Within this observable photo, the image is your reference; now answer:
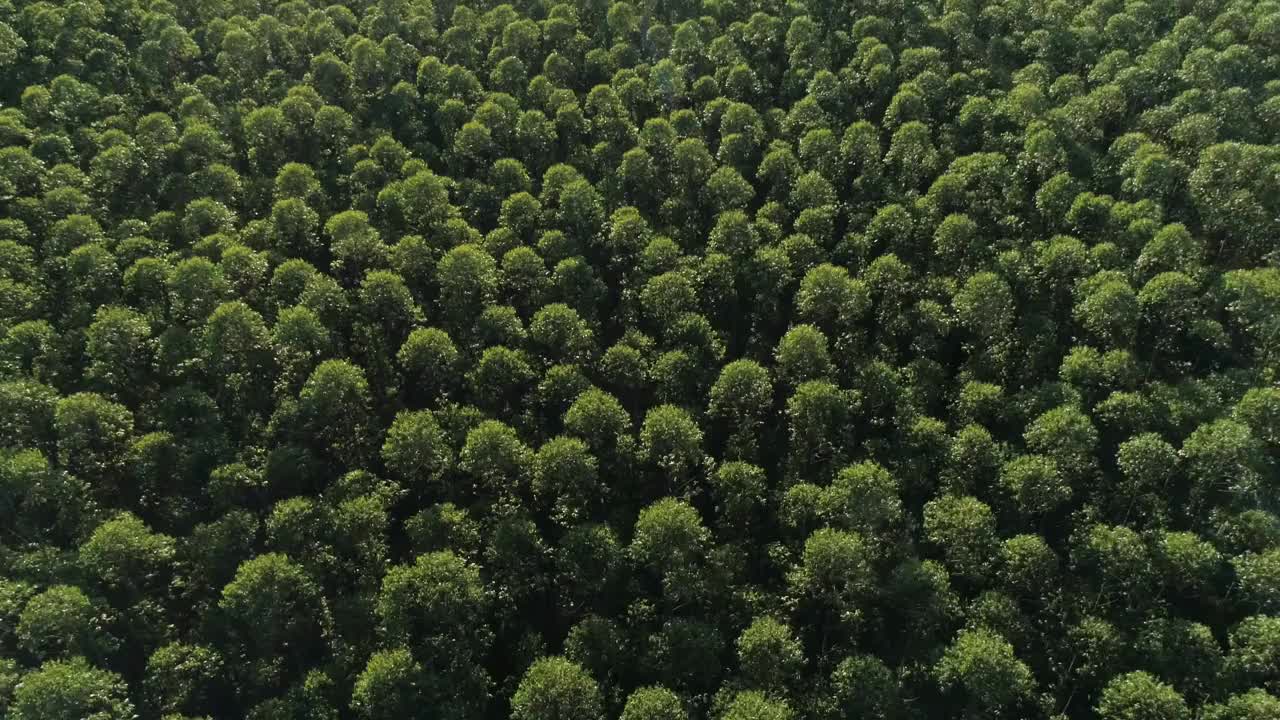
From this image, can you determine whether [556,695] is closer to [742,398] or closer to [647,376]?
[742,398]

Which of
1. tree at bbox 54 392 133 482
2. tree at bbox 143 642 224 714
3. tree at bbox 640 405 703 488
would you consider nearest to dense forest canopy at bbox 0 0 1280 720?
tree at bbox 143 642 224 714

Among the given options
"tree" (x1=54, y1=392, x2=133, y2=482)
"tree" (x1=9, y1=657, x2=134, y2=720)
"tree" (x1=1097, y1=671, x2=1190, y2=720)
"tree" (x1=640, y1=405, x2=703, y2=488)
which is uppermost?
"tree" (x1=640, y1=405, x2=703, y2=488)

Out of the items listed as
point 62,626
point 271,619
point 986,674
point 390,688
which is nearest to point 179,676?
point 271,619

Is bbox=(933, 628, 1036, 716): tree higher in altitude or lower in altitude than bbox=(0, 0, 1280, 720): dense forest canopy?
lower

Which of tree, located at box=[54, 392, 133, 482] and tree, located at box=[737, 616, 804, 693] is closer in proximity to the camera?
tree, located at box=[737, 616, 804, 693]

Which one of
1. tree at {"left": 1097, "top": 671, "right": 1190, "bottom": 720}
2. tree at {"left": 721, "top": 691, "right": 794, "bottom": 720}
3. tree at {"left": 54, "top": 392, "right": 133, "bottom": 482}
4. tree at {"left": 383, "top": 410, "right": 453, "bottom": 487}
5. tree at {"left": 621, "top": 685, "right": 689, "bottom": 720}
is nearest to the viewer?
tree at {"left": 1097, "top": 671, "right": 1190, "bottom": 720}

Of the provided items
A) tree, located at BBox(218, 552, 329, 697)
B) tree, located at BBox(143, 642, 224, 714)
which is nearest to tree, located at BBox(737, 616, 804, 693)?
tree, located at BBox(218, 552, 329, 697)

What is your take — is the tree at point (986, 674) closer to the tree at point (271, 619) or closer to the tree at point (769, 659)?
the tree at point (769, 659)

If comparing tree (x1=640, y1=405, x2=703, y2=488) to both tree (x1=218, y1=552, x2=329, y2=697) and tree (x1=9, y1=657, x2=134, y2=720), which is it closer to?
tree (x1=218, y1=552, x2=329, y2=697)

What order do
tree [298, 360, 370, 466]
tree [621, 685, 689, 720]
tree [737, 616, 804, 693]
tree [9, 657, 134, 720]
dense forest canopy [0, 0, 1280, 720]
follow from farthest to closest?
tree [298, 360, 370, 466] < dense forest canopy [0, 0, 1280, 720] < tree [737, 616, 804, 693] < tree [621, 685, 689, 720] < tree [9, 657, 134, 720]

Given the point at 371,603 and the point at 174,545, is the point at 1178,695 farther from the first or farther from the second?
the point at 174,545

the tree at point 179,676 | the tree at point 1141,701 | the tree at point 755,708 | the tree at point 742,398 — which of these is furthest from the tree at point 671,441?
the tree at point 179,676
